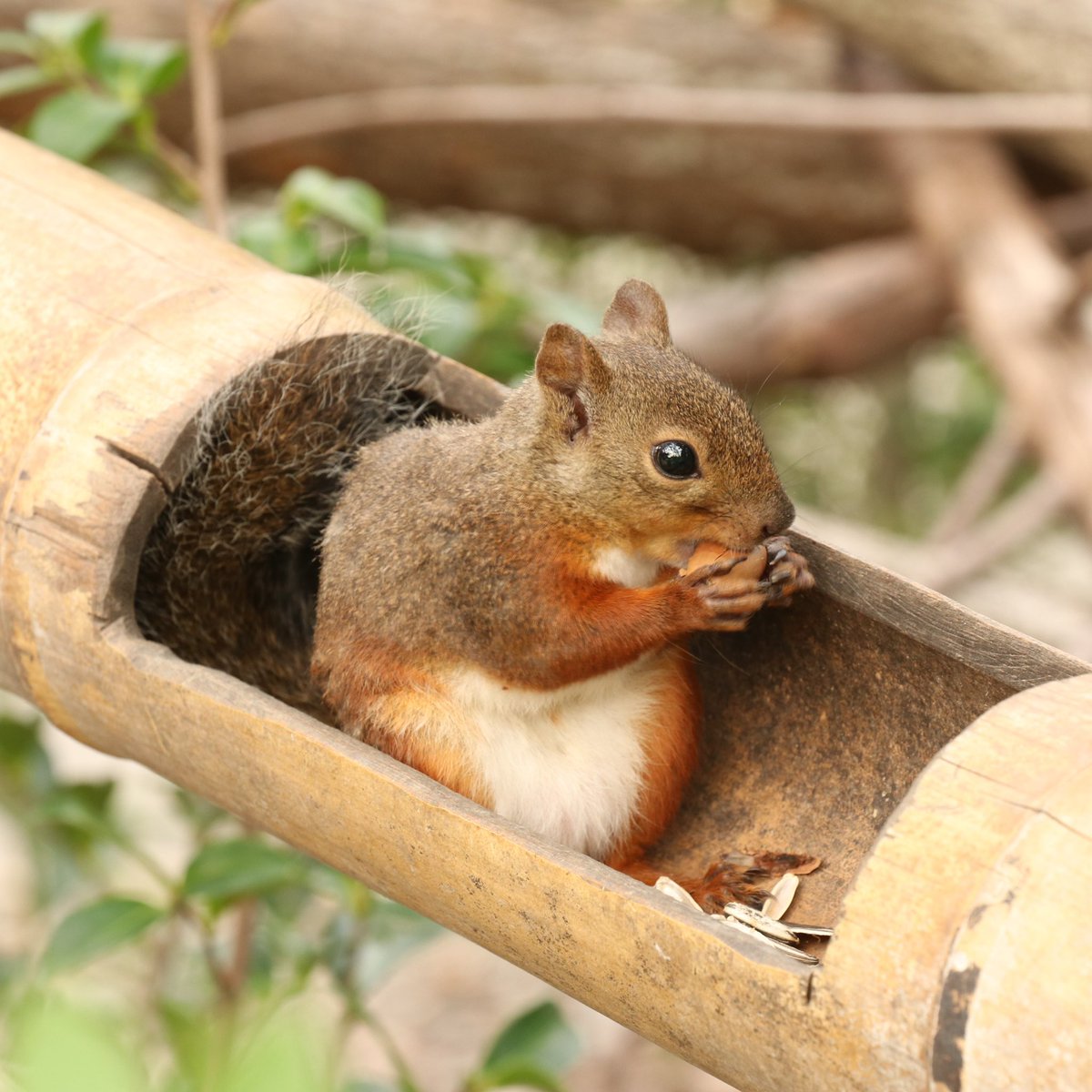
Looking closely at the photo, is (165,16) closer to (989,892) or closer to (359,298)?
(359,298)

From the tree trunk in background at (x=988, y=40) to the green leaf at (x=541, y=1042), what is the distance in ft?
7.03

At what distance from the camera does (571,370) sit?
57.1 inches

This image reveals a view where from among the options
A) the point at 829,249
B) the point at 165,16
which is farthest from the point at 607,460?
the point at 829,249

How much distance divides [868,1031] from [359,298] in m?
1.07

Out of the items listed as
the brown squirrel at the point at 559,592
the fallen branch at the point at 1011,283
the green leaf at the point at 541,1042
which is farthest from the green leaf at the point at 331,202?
the fallen branch at the point at 1011,283

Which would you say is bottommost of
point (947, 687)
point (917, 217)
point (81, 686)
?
point (81, 686)

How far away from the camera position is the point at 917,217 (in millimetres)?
3279

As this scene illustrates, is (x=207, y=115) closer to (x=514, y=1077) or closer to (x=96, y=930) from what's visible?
(x=96, y=930)

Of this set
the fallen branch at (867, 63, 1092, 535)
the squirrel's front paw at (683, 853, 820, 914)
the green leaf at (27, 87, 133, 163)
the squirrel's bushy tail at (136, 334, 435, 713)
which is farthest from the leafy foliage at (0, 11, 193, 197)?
the fallen branch at (867, 63, 1092, 535)

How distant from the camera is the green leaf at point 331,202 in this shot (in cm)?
193

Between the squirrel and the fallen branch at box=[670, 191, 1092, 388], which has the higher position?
the fallen branch at box=[670, 191, 1092, 388]

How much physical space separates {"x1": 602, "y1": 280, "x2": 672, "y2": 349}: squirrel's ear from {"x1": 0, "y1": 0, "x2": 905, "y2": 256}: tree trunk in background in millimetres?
2006

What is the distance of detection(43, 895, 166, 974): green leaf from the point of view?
161 cm

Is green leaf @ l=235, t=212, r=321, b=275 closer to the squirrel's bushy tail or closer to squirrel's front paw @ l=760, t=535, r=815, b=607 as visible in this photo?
the squirrel's bushy tail
